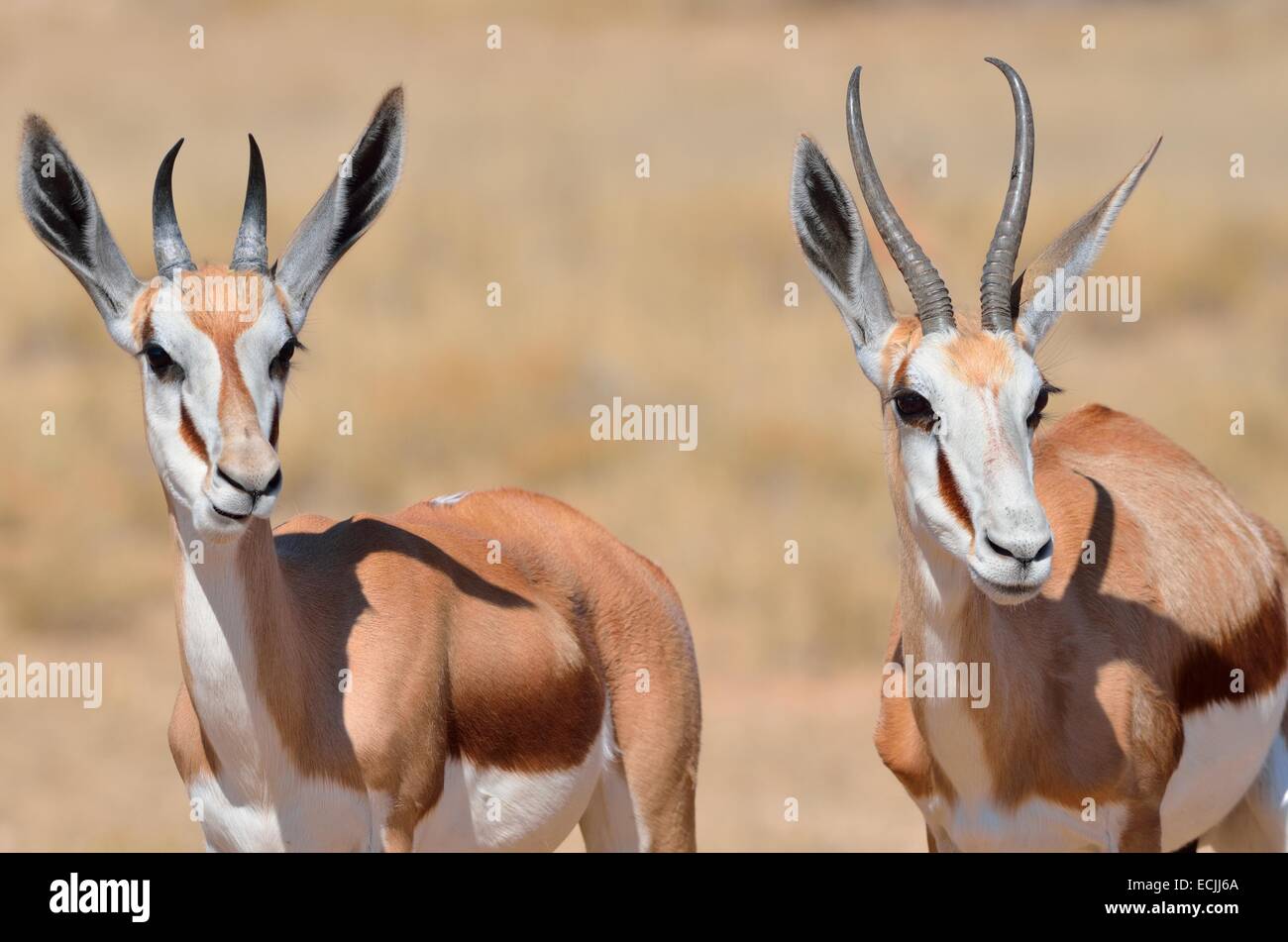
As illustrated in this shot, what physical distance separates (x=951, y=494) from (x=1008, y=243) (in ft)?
3.58

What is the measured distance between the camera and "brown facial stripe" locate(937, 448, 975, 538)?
20.5ft

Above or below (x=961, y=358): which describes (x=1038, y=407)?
below

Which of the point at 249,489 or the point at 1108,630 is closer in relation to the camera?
the point at 249,489

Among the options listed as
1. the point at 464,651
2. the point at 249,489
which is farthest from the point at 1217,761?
the point at 249,489

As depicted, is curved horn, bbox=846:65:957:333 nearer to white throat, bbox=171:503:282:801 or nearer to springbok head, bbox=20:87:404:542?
springbok head, bbox=20:87:404:542

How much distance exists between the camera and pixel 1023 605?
695 cm

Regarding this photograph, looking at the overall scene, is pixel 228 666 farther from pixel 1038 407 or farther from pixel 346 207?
pixel 1038 407

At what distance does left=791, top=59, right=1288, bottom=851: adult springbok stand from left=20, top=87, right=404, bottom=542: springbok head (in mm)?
1903

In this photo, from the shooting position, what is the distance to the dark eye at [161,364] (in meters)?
6.09

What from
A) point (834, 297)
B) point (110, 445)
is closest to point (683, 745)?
point (834, 297)

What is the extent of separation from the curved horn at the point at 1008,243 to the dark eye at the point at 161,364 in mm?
2855

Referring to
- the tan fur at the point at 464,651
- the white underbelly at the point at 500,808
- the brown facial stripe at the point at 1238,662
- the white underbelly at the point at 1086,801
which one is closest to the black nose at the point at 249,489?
the tan fur at the point at 464,651

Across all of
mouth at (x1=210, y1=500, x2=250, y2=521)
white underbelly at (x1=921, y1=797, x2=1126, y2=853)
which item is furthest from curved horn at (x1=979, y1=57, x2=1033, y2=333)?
mouth at (x1=210, y1=500, x2=250, y2=521)

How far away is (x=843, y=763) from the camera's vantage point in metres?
13.2
